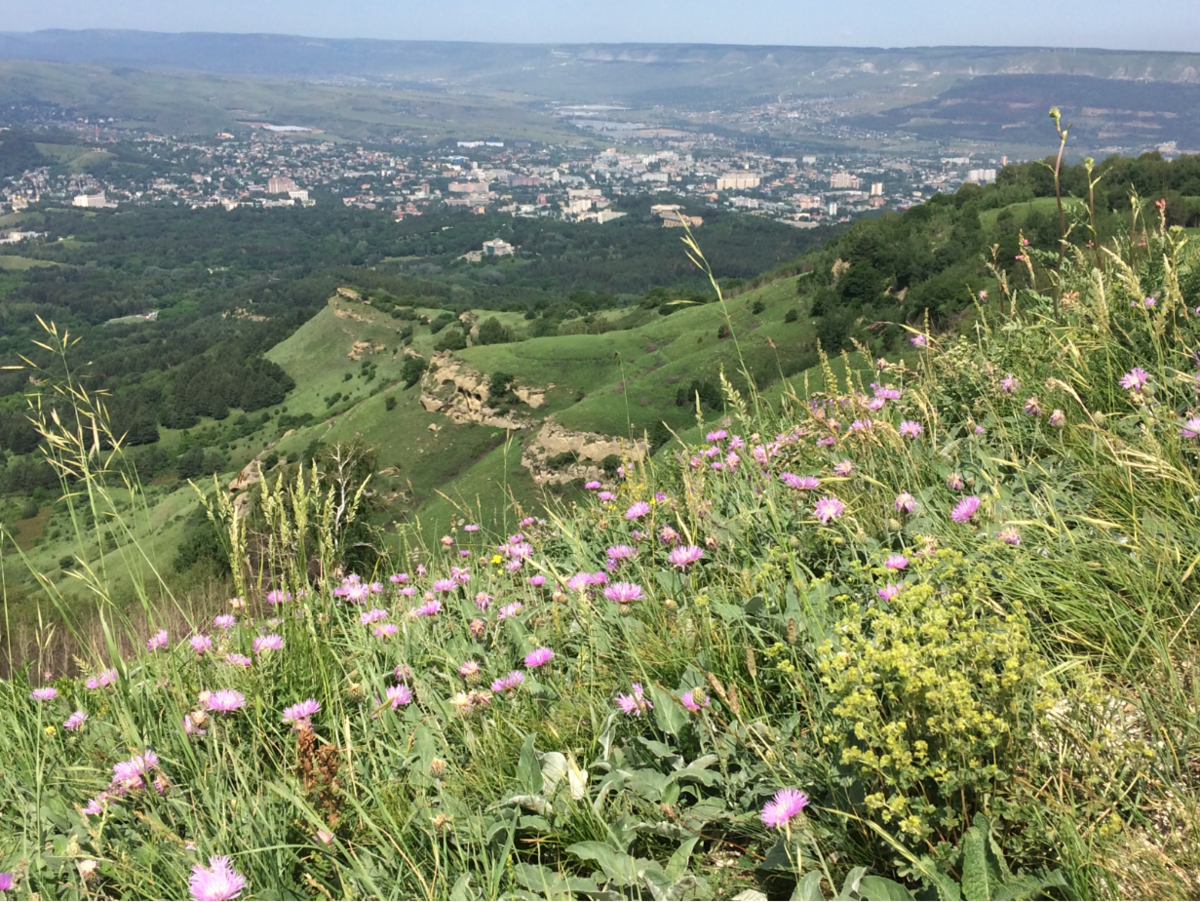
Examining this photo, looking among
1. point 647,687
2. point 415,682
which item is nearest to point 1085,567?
point 647,687

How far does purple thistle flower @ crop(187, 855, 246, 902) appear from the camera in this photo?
154cm

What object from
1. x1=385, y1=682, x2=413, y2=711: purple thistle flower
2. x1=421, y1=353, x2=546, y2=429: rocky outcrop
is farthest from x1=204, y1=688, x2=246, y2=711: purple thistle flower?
x1=421, y1=353, x2=546, y2=429: rocky outcrop

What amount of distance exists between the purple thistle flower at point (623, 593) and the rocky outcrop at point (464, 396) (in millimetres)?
60303

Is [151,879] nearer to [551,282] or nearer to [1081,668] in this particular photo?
[1081,668]

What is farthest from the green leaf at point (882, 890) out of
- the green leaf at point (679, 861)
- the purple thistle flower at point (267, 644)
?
the purple thistle flower at point (267, 644)

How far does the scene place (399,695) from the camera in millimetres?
2299

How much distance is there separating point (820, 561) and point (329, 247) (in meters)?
213

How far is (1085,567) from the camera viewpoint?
221 centimetres

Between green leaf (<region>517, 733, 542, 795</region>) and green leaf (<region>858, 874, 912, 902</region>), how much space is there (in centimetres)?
75

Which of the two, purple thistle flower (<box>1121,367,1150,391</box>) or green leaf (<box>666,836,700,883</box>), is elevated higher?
purple thistle flower (<box>1121,367,1150,391</box>)

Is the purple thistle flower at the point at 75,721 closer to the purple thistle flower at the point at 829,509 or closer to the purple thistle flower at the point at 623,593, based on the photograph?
the purple thistle flower at the point at 623,593

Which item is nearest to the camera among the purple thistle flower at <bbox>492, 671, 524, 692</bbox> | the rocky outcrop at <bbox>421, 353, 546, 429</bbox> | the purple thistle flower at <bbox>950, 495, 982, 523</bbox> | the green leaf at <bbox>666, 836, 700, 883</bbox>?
the green leaf at <bbox>666, 836, 700, 883</bbox>

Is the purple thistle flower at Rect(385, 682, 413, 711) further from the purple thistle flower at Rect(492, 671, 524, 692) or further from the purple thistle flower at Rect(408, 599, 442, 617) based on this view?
the purple thistle flower at Rect(408, 599, 442, 617)

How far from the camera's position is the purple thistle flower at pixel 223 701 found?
2.09 metres
